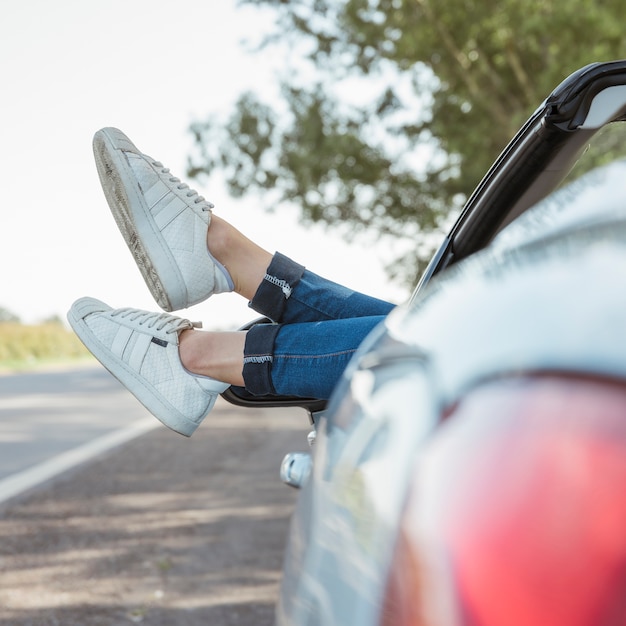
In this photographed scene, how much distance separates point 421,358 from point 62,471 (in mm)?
7445

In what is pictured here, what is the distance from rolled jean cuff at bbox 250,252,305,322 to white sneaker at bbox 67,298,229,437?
0.63 feet

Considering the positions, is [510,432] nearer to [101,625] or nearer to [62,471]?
[101,625]

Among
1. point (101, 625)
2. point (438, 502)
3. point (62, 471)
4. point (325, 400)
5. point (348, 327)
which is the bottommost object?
point (62, 471)

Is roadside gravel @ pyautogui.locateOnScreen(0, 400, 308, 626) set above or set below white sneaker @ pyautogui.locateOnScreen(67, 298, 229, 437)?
below

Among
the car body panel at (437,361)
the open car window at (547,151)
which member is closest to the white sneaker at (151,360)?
the open car window at (547,151)

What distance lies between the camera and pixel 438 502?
2.45ft

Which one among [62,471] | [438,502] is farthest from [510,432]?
[62,471]

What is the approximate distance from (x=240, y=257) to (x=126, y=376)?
0.49 metres

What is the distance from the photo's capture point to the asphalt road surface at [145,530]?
13.9 ft

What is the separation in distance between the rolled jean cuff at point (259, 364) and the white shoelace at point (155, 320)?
253mm

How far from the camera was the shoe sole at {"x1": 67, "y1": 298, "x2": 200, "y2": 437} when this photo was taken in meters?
2.33

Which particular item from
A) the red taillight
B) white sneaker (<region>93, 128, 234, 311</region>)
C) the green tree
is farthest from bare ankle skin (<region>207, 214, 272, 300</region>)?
the green tree

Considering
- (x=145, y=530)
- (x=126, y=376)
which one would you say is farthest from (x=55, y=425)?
(x=126, y=376)

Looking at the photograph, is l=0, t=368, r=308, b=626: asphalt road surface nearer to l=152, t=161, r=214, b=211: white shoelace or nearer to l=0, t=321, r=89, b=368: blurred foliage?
l=152, t=161, r=214, b=211: white shoelace
